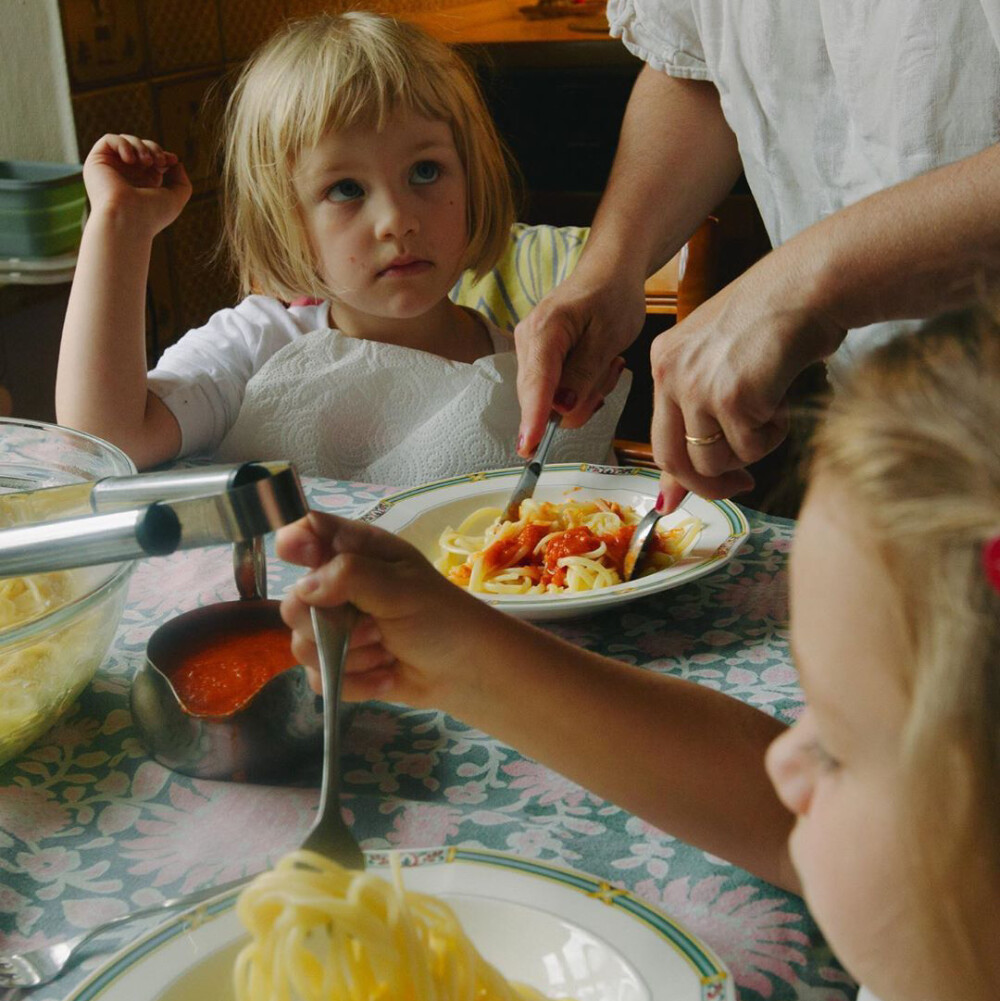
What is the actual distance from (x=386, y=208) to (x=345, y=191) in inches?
3.4

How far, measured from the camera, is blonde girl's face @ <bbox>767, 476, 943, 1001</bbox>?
0.50m

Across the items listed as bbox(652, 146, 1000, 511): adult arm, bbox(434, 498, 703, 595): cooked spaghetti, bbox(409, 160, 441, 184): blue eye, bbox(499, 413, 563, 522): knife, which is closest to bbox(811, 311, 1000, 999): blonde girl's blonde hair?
bbox(652, 146, 1000, 511): adult arm

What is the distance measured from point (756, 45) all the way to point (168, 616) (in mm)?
1004

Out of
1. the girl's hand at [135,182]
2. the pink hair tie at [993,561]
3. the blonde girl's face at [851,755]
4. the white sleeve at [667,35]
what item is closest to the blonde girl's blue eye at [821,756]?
the blonde girl's face at [851,755]

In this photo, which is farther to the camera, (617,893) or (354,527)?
(354,527)

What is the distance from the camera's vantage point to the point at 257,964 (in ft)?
2.18

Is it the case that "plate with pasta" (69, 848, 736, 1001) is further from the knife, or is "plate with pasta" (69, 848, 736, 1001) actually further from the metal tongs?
the knife

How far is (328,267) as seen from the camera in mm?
1869

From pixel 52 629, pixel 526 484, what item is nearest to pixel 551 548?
pixel 526 484

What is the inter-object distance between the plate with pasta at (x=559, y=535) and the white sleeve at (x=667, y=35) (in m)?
0.59

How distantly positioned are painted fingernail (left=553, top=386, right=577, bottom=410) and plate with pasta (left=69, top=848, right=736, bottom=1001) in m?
0.87

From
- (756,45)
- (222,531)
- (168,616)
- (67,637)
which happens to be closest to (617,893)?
(222,531)

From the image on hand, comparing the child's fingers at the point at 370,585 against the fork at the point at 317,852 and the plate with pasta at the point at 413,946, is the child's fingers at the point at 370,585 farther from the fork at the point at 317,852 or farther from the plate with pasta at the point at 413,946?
the plate with pasta at the point at 413,946

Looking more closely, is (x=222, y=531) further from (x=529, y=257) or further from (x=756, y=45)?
(x=529, y=257)
